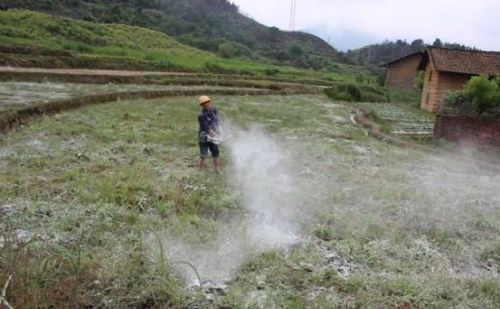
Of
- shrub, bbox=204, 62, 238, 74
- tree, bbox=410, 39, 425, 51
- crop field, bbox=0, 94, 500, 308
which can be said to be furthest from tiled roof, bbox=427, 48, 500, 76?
tree, bbox=410, 39, 425, 51

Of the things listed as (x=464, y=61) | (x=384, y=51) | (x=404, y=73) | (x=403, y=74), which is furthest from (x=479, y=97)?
(x=384, y=51)

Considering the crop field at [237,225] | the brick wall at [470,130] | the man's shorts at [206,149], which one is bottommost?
the crop field at [237,225]

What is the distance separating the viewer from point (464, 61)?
2698 centimetres

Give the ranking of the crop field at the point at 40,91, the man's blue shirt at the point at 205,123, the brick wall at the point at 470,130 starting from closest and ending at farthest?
the man's blue shirt at the point at 205,123, the brick wall at the point at 470,130, the crop field at the point at 40,91

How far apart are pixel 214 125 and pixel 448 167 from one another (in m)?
6.00

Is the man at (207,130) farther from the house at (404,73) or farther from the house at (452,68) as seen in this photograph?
the house at (404,73)

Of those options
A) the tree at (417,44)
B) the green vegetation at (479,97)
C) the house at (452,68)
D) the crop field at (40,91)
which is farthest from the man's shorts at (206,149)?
the tree at (417,44)

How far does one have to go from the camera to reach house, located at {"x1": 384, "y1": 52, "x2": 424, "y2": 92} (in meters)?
38.6

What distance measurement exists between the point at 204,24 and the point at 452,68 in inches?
2114

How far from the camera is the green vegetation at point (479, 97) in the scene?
1566cm

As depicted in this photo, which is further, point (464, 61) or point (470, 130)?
point (464, 61)

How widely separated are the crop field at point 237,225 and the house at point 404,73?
1119 inches

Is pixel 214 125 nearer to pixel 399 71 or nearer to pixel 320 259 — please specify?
pixel 320 259

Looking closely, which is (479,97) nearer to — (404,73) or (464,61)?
(464,61)
